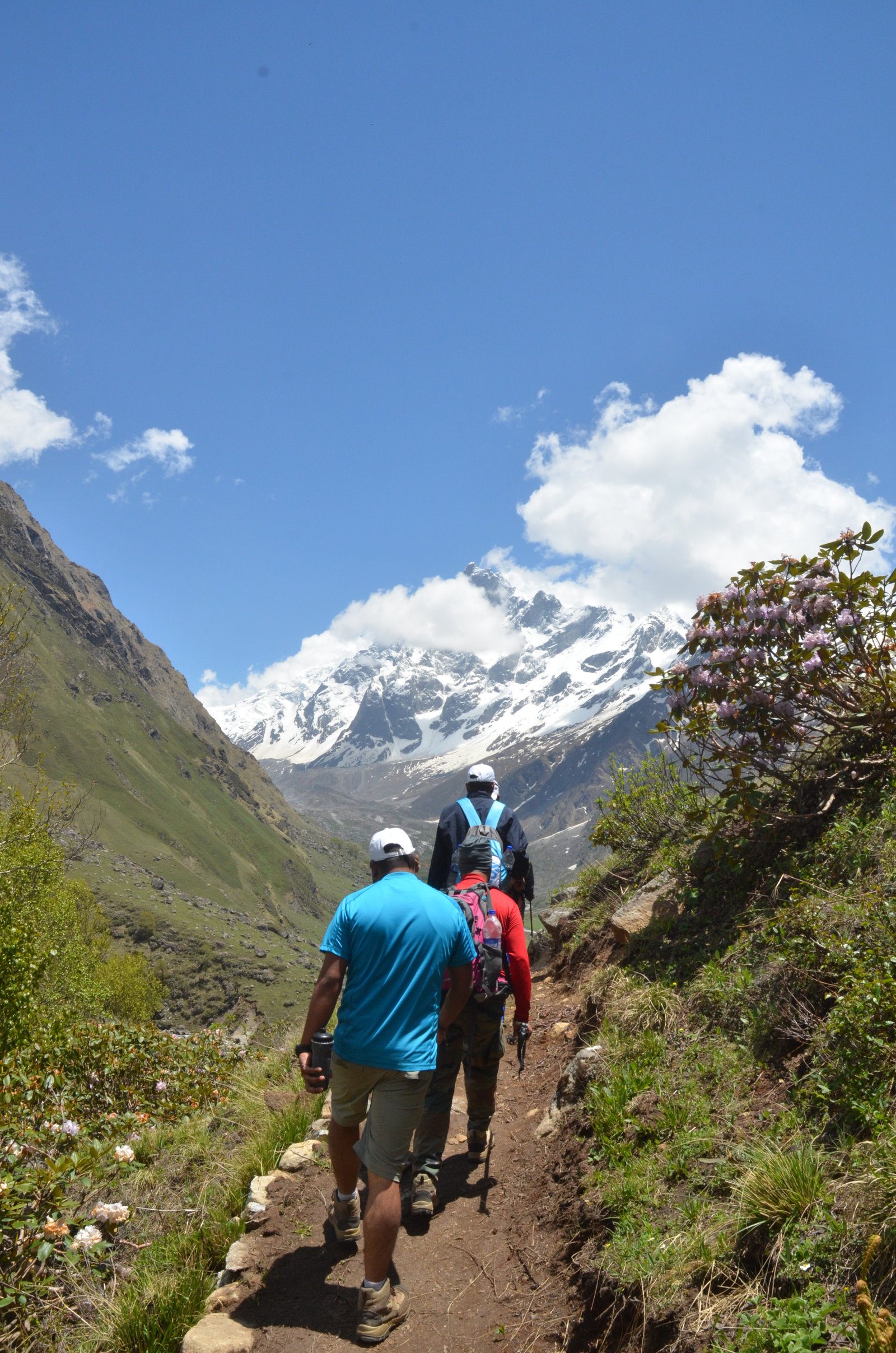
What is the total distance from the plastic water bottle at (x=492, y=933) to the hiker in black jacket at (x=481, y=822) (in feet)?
3.87

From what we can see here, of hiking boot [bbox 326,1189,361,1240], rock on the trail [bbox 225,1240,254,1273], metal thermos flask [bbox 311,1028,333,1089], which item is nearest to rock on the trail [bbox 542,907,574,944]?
hiking boot [bbox 326,1189,361,1240]

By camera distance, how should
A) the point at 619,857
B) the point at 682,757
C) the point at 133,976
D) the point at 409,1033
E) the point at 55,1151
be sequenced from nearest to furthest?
the point at 409,1033, the point at 55,1151, the point at 682,757, the point at 619,857, the point at 133,976

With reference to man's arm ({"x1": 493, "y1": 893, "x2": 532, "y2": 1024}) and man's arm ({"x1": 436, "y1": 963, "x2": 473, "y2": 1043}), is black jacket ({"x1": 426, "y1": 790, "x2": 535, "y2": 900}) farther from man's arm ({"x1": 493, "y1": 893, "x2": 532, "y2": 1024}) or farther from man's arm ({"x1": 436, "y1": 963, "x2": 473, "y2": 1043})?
man's arm ({"x1": 436, "y1": 963, "x2": 473, "y2": 1043})

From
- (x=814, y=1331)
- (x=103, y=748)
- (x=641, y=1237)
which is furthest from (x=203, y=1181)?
(x=103, y=748)

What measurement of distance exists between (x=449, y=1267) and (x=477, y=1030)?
4.58 feet

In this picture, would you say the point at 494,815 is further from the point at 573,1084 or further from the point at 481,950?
the point at 573,1084

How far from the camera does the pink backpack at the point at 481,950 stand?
532 cm

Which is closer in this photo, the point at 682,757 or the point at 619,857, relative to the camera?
the point at 682,757

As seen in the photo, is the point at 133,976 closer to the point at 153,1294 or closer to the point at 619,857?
the point at 619,857

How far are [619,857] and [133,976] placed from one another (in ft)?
222

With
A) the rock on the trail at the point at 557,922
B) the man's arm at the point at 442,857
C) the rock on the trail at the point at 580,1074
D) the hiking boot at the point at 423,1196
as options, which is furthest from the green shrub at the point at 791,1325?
the rock on the trail at the point at 557,922

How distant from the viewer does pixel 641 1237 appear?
403 cm

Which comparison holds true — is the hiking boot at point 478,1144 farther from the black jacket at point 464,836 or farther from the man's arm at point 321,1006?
the man's arm at point 321,1006

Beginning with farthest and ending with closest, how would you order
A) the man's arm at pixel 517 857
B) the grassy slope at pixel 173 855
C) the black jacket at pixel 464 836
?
1. the grassy slope at pixel 173 855
2. the man's arm at pixel 517 857
3. the black jacket at pixel 464 836
